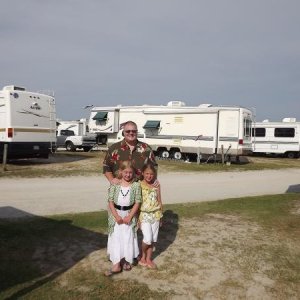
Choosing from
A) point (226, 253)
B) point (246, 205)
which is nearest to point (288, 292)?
point (226, 253)

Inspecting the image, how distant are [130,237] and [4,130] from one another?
13.1 m

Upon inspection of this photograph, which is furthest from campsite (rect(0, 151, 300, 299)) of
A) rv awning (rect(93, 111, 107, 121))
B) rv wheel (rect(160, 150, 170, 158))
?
rv awning (rect(93, 111, 107, 121))

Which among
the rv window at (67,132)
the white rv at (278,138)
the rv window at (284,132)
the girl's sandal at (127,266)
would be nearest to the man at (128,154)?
the girl's sandal at (127,266)

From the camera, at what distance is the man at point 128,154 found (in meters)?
5.51

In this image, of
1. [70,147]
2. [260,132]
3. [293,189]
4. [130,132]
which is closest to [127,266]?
[130,132]

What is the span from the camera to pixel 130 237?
17.3 ft

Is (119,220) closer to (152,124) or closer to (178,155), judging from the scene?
(178,155)

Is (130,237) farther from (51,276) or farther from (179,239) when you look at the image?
(179,239)

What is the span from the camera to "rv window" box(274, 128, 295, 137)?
2978 cm

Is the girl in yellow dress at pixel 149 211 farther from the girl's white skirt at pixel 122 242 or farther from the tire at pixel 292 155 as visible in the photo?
the tire at pixel 292 155

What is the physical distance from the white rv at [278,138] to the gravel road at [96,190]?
1242cm

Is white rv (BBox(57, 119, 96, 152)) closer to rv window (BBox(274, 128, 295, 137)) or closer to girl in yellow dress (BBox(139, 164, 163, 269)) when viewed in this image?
rv window (BBox(274, 128, 295, 137))

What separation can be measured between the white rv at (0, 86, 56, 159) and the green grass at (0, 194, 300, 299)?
31.4 ft

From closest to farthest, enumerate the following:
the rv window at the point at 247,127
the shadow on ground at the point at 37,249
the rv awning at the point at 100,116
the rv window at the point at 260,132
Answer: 1. the shadow on ground at the point at 37,249
2. the rv window at the point at 247,127
3. the rv awning at the point at 100,116
4. the rv window at the point at 260,132
